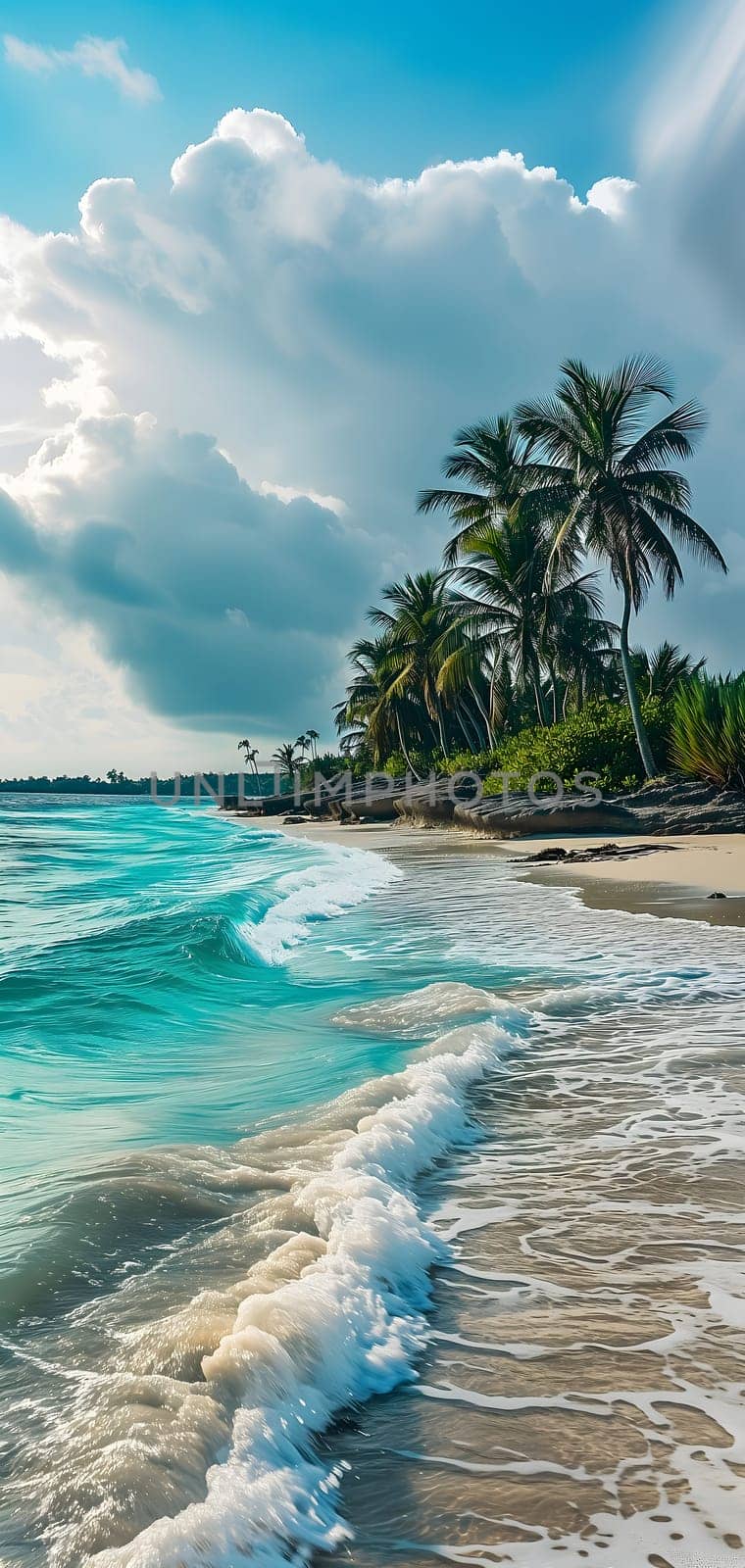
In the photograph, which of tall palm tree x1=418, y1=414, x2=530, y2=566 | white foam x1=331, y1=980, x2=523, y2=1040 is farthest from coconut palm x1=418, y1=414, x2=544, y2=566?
white foam x1=331, y1=980, x2=523, y2=1040

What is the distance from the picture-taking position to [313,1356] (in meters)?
2.22

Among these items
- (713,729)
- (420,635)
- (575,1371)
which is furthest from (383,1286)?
(420,635)

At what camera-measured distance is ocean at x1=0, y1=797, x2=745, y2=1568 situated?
172 cm

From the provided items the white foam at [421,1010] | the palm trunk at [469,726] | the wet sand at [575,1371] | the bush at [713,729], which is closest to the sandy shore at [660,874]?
the bush at [713,729]

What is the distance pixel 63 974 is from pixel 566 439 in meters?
21.6

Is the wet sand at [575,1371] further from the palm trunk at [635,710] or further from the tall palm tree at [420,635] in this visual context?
the tall palm tree at [420,635]

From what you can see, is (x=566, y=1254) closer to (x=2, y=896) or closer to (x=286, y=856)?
(x=2, y=896)

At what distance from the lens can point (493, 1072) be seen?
4.71 meters

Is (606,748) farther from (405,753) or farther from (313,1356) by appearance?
(313,1356)

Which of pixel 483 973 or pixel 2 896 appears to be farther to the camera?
pixel 2 896

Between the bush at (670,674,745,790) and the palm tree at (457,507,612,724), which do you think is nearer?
the bush at (670,674,745,790)

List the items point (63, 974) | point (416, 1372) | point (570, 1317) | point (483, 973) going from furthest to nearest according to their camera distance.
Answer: point (63, 974) → point (483, 973) → point (570, 1317) → point (416, 1372)

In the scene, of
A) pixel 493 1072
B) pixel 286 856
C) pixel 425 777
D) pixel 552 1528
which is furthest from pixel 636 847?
pixel 425 777

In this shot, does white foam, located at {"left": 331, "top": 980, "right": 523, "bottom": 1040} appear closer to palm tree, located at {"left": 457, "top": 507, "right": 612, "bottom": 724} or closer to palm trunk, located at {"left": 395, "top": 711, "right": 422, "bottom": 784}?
palm tree, located at {"left": 457, "top": 507, "right": 612, "bottom": 724}
